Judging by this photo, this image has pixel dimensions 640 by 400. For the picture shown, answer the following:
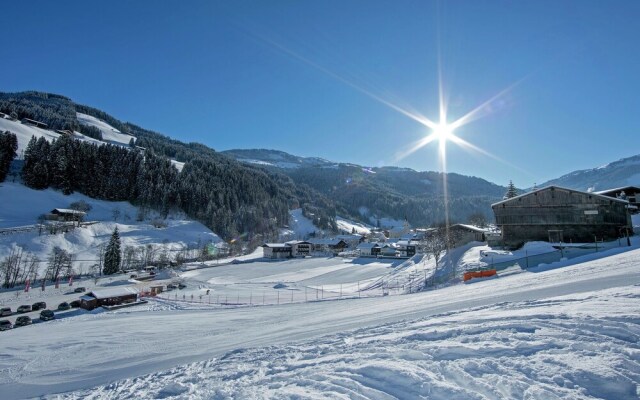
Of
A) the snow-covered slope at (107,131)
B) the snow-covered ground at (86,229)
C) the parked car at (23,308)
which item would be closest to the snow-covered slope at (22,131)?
the snow-covered ground at (86,229)

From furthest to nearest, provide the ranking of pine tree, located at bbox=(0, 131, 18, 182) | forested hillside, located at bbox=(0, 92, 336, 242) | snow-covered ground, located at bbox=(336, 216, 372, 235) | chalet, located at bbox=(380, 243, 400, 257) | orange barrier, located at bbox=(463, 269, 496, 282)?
snow-covered ground, located at bbox=(336, 216, 372, 235), forested hillside, located at bbox=(0, 92, 336, 242), pine tree, located at bbox=(0, 131, 18, 182), chalet, located at bbox=(380, 243, 400, 257), orange barrier, located at bbox=(463, 269, 496, 282)

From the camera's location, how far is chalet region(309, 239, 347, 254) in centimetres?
9814

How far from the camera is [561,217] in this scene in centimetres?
3148

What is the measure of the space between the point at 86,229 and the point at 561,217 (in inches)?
3457

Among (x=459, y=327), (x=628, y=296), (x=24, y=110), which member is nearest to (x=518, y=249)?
(x=628, y=296)

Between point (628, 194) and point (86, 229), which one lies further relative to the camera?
point (86, 229)

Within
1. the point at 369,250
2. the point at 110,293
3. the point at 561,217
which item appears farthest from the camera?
the point at 369,250

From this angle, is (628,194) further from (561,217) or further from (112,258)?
Result: (112,258)

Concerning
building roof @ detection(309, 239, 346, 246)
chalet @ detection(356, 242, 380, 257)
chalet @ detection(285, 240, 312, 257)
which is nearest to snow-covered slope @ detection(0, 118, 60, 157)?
chalet @ detection(285, 240, 312, 257)

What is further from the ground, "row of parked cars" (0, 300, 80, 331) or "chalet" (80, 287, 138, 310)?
"chalet" (80, 287, 138, 310)

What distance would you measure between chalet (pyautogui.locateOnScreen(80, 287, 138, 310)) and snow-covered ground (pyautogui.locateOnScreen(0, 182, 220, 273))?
27522 millimetres

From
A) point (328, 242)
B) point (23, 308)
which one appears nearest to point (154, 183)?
point (328, 242)

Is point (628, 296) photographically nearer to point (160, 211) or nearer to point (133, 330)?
point (133, 330)

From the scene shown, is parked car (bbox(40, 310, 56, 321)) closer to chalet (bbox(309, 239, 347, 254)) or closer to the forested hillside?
the forested hillside
